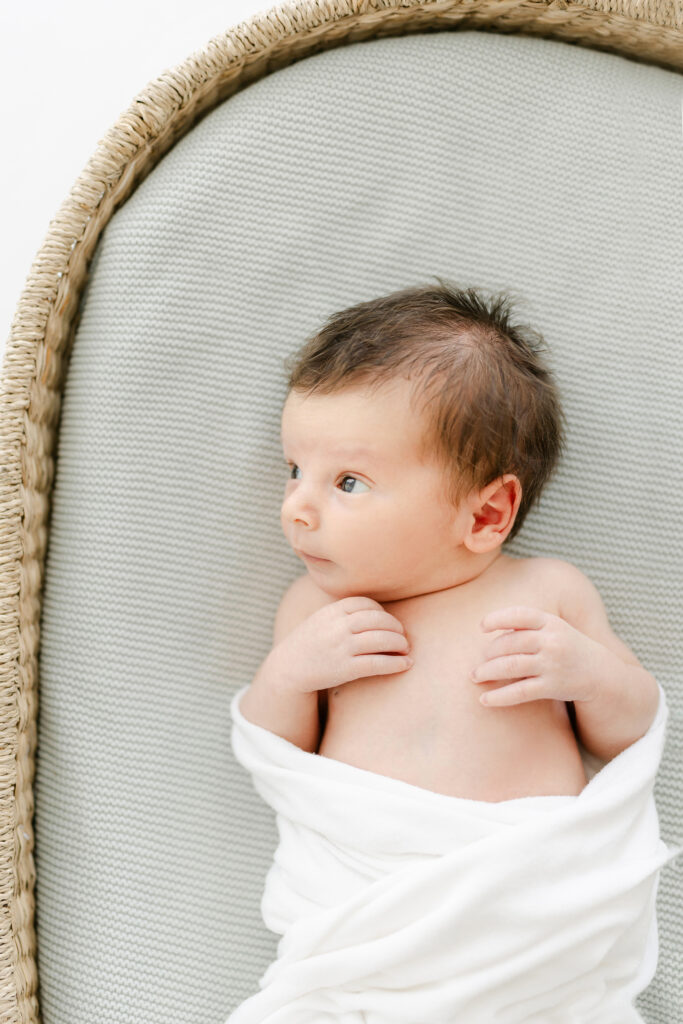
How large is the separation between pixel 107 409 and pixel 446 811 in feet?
2.54

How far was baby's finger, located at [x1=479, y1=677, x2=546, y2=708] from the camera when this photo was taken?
1.21 meters

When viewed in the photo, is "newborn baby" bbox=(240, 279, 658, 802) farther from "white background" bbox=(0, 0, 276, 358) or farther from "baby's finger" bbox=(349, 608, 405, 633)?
"white background" bbox=(0, 0, 276, 358)

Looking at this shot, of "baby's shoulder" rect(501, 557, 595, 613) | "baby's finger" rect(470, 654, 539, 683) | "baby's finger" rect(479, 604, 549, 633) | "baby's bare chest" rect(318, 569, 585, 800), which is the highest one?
"baby's finger" rect(479, 604, 549, 633)

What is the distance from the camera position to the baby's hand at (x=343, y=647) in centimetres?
126

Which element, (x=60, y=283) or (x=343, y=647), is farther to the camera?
(x=60, y=283)

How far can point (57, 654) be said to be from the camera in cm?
147

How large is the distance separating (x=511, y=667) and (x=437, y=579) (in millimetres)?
168

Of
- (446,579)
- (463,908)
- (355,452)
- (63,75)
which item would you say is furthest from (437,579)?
(63,75)

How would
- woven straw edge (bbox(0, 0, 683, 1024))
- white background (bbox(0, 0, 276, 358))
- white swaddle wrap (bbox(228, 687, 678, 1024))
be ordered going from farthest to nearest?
white background (bbox(0, 0, 276, 358)) < woven straw edge (bbox(0, 0, 683, 1024)) < white swaddle wrap (bbox(228, 687, 678, 1024))

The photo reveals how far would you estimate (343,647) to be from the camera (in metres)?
1.27

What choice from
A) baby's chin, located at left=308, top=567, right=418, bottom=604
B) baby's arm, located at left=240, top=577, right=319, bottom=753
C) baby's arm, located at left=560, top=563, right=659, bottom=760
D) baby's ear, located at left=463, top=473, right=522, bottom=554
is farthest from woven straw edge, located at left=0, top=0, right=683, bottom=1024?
baby's arm, located at left=560, top=563, right=659, bottom=760

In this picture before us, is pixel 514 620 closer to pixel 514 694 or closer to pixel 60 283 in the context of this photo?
pixel 514 694

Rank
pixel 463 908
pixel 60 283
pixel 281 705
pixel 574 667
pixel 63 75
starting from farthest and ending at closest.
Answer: pixel 63 75
pixel 60 283
pixel 281 705
pixel 574 667
pixel 463 908

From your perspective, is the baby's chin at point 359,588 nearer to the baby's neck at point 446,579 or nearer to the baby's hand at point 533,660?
the baby's neck at point 446,579
